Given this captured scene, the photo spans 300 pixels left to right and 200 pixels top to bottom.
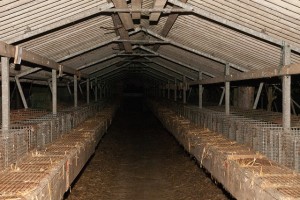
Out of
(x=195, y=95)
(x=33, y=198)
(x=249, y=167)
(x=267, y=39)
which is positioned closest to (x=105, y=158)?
(x=267, y=39)

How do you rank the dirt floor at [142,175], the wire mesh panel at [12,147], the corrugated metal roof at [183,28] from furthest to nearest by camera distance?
the dirt floor at [142,175], the corrugated metal roof at [183,28], the wire mesh panel at [12,147]

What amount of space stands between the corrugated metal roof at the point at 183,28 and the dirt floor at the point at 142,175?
3.95m

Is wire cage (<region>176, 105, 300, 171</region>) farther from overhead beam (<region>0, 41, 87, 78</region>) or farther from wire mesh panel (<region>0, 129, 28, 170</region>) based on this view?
overhead beam (<region>0, 41, 87, 78</region>)

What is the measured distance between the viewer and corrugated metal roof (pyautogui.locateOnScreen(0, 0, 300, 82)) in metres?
8.31

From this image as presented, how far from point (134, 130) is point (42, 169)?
16.1 metres

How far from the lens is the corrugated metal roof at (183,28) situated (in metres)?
8.31

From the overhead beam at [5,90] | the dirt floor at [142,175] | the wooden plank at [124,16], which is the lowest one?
the dirt floor at [142,175]

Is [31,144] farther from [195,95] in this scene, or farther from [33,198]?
[195,95]

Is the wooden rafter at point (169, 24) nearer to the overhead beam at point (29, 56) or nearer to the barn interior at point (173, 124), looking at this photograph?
the barn interior at point (173, 124)

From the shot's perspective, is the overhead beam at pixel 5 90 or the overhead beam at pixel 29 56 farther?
the overhead beam at pixel 5 90

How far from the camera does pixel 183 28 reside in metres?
12.0

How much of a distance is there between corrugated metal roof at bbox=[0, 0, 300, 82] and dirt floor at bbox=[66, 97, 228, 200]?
3.95 meters

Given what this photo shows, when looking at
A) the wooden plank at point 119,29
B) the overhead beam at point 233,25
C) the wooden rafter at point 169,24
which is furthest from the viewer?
the wooden plank at point 119,29

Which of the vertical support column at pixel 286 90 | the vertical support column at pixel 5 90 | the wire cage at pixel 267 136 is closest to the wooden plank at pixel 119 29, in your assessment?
the vertical support column at pixel 5 90
